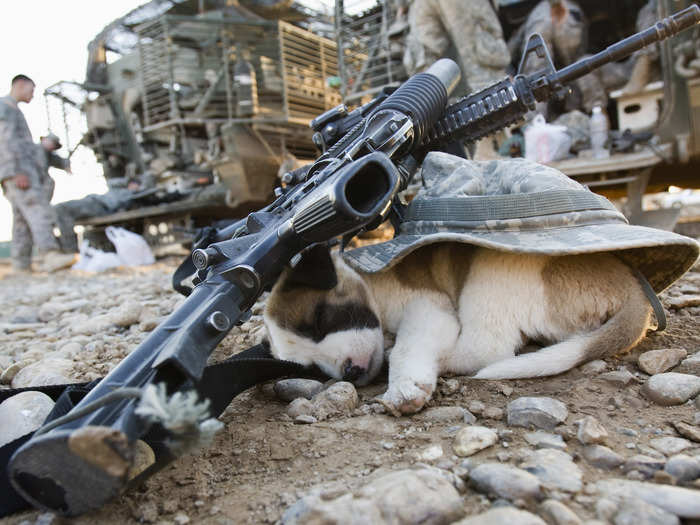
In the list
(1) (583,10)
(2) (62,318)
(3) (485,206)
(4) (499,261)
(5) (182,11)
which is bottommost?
(2) (62,318)

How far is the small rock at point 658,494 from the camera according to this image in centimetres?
79

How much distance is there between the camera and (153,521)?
981mm

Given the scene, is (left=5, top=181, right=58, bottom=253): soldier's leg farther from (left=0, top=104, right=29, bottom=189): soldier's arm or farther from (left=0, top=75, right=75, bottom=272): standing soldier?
(left=0, top=104, right=29, bottom=189): soldier's arm

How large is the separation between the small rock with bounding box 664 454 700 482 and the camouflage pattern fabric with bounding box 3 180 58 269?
388 inches

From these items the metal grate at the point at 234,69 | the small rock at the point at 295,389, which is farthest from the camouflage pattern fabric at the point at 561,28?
the small rock at the point at 295,389

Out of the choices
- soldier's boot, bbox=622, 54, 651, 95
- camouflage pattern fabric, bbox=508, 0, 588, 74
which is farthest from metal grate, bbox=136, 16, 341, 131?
soldier's boot, bbox=622, 54, 651, 95

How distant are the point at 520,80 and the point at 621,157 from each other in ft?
12.1

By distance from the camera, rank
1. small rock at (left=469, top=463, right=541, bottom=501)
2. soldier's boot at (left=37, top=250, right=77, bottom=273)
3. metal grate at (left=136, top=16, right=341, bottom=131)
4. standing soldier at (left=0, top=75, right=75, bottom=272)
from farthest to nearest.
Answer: metal grate at (left=136, top=16, right=341, bottom=131), soldier's boot at (left=37, top=250, right=77, bottom=273), standing soldier at (left=0, top=75, right=75, bottom=272), small rock at (left=469, top=463, right=541, bottom=501)

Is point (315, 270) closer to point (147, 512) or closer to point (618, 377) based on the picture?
point (147, 512)

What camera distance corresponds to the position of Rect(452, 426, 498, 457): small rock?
3.63 feet

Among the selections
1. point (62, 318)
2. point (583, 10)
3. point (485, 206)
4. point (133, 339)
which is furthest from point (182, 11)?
point (485, 206)

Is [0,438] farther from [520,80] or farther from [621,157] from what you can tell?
[621,157]

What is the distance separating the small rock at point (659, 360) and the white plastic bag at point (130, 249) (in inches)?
356

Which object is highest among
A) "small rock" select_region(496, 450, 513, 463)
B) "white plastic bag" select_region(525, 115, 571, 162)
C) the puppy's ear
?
"white plastic bag" select_region(525, 115, 571, 162)
